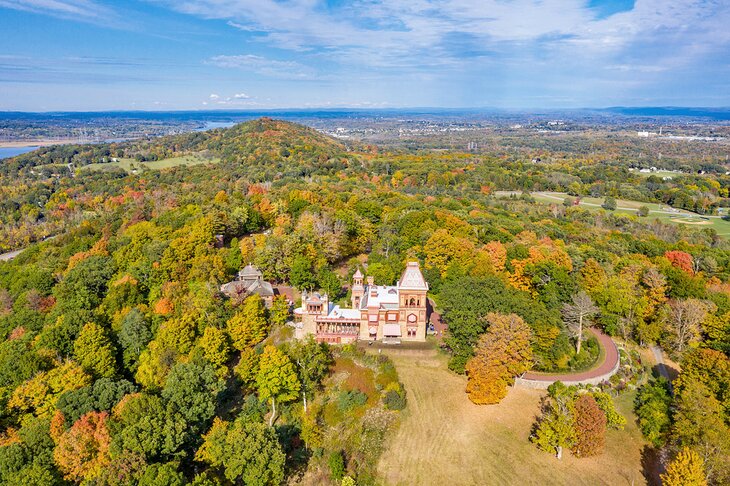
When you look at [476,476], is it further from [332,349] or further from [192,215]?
[192,215]

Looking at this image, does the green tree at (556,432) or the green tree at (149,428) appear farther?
the green tree at (556,432)

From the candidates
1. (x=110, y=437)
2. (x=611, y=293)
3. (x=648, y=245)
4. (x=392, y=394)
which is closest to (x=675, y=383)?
(x=611, y=293)

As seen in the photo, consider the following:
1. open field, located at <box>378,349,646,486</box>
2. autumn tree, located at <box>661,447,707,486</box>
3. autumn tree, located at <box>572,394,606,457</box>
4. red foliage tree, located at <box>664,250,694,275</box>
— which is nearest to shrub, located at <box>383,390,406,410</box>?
open field, located at <box>378,349,646,486</box>

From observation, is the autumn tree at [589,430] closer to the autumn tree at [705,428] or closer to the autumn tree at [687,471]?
the autumn tree at [687,471]

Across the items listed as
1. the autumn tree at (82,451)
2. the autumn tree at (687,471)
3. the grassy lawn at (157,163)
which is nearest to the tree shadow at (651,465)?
the autumn tree at (687,471)

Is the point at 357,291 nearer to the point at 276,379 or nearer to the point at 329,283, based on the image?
the point at 329,283
